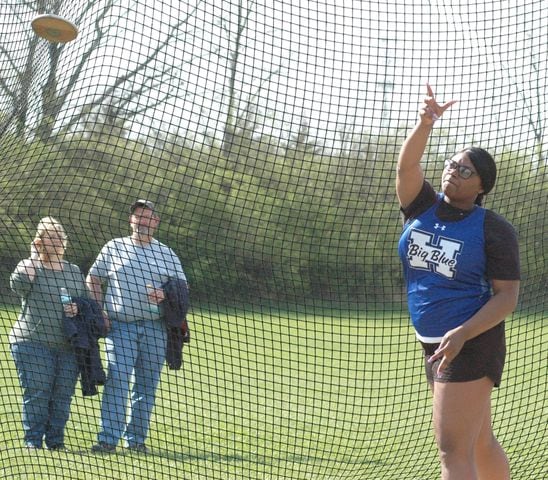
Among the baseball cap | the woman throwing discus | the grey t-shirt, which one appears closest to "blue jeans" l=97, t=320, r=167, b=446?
the grey t-shirt

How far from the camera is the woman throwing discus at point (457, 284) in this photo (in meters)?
4.07

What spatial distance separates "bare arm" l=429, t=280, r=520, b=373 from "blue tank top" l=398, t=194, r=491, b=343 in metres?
0.09

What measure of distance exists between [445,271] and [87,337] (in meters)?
2.93

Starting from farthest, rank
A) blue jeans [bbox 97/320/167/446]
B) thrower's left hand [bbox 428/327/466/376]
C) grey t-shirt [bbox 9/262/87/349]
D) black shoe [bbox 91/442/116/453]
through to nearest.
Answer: blue jeans [bbox 97/320/167/446] → black shoe [bbox 91/442/116/453] → grey t-shirt [bbox 9/262/87/349] → thrower's left hand [bbox 428/327/466/376]

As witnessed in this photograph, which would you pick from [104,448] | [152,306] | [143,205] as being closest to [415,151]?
[143,205]

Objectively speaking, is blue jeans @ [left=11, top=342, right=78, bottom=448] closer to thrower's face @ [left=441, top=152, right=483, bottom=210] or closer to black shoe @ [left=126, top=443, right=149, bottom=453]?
black shoe @ [left=126, top=443, right=149, bottom=453]

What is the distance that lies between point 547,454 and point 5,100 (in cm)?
368

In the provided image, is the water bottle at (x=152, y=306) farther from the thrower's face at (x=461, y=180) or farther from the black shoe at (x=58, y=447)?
the thrower's face at (x=461, y=180)

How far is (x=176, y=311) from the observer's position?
6.50 m

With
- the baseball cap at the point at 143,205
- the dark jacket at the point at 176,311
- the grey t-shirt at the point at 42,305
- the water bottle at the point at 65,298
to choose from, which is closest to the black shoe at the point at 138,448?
the dark jacket at the point at 176,311

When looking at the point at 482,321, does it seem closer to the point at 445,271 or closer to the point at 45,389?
the point at 445,271

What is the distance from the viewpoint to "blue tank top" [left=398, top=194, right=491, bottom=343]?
4.16m

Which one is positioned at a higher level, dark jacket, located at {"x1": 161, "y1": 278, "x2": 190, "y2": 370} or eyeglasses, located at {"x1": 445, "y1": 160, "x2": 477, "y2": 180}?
eyeglasses, located at {"x1": 445, "y1": 160, "x2": 477, "y2": 180}

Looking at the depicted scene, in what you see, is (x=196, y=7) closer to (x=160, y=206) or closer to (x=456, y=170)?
(x=456, y=170)
